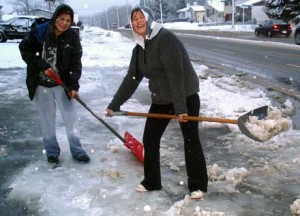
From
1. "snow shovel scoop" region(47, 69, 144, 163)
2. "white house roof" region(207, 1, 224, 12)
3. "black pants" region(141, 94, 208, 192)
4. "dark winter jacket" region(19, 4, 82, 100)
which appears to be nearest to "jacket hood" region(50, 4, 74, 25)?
"dark winter jacket" region(19, 4, 82, 100)

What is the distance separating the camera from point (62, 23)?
14.3ft

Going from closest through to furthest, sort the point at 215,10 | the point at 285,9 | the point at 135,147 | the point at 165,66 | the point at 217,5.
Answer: the point at 165,66 → the point at 135,147 → the point at 285,9 → the point at 215,10 → the point at 217,5

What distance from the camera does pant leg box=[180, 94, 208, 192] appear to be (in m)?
3.62

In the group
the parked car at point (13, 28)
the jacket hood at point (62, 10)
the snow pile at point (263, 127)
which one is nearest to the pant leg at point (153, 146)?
the snow pile at point (263, 127)

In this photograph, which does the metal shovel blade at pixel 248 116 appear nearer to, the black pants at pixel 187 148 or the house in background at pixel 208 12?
the black pants at pixel 187 148

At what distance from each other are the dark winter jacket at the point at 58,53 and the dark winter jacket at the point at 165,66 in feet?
3.51

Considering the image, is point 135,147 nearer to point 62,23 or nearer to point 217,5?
point 62,23

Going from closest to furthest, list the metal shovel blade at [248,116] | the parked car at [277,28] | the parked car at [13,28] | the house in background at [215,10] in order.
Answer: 1. the metal shovel blade at [248,116]
2. the parked car at [13,28]
3. the parked car at [277,28]
4. the house in background at [215,10]

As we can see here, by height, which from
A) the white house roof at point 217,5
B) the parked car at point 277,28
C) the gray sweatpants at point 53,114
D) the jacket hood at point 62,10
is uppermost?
the white house roof at point 217,5

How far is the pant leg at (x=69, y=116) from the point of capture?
4664 millimetres

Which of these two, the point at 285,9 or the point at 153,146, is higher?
the point at 285,9

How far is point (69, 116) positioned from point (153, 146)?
1356mm

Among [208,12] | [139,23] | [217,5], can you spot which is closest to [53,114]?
[139,23]

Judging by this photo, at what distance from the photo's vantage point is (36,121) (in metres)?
6.73
